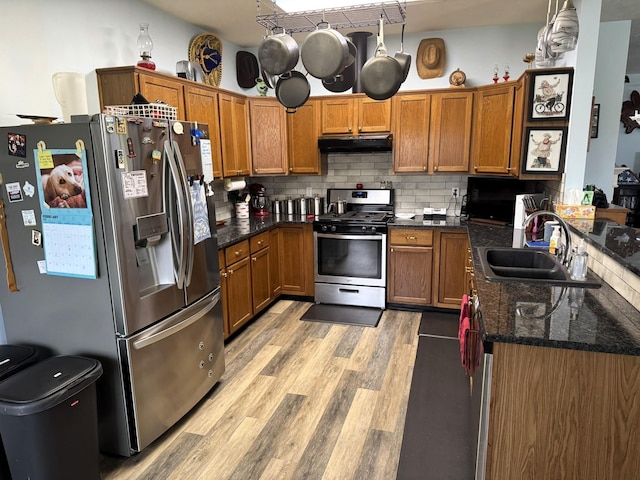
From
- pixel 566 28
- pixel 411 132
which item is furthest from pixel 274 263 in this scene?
pixel 566 28

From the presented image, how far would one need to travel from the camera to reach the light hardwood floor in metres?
2.19

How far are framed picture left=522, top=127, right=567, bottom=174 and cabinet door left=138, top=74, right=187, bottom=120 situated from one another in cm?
274

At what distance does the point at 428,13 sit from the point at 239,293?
2884 mm

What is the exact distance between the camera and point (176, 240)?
2344mm

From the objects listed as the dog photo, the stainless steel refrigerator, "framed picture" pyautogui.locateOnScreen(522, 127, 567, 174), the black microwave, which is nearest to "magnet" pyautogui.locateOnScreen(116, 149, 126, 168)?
the stainless steel refrigerator

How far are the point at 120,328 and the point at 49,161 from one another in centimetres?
87

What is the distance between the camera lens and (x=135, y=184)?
6.88 feet

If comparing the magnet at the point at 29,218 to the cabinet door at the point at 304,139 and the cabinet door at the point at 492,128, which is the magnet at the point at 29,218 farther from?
the cabinet door at the point at 492,128

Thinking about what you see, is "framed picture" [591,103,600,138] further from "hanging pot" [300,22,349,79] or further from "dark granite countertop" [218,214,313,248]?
"hanging pot" [300,22,349,79]

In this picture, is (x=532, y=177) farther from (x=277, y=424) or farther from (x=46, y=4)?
(x=46, y=4)

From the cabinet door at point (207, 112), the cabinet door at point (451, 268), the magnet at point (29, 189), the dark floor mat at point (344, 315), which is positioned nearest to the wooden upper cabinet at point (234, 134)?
the cabinet door at point (207, 112)

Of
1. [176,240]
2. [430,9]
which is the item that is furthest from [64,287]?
[430,9]

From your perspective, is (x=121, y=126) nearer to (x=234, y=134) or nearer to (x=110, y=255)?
(x=110, y=255)

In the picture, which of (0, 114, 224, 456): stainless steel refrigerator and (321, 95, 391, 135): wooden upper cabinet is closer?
(0, 114, 224, 456): stainless steel refrigerator
